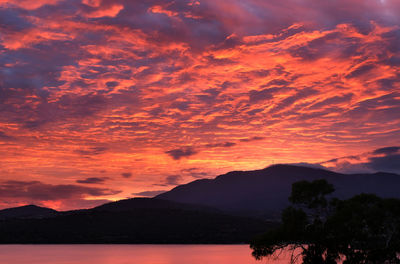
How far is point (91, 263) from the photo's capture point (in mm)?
185875

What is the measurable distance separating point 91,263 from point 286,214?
151 m

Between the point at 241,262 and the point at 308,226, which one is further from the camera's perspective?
the point at 241,262

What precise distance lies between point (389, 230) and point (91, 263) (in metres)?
156

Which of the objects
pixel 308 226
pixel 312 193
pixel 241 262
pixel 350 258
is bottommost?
pixel 241 262

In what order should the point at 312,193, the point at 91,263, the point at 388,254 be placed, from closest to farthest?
the point at 388,254 → the point at 312,193 → the point at 91,263

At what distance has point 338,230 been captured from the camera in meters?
50.7

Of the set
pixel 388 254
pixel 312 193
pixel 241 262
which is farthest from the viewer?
pixel 241 262

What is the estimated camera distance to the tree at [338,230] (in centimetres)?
5088

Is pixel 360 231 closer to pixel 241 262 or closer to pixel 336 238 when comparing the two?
pixel 336 238

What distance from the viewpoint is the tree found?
50875 millimetres

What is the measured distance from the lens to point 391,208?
171ft

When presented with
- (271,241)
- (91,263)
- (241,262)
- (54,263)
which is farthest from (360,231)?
(54,263)

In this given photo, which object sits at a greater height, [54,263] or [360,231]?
[360,231]

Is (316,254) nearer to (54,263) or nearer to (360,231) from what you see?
(360,231)
